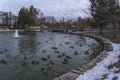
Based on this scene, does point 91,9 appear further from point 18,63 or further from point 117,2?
point 18,63

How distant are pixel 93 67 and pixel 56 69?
3176 mm

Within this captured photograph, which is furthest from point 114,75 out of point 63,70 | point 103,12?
point 103,12

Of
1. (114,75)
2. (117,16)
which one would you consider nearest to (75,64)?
(114,75)

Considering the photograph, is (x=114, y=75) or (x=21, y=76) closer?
(x=114, y=75)

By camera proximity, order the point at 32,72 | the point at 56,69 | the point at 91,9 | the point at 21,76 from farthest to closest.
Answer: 1. the point at 91,9
2. the point at 56,69
3. the point at 32,72
4. the point at 21,76

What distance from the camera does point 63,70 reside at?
1794cm

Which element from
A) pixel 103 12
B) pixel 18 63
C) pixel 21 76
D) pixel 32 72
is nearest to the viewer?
pixel 21 76

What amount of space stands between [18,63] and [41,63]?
1983mm

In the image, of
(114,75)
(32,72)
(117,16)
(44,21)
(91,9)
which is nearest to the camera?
(114,75)

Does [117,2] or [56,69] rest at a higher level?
[117,2]

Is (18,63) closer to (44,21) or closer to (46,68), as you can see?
(46,68)

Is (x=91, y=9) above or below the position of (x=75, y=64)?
above

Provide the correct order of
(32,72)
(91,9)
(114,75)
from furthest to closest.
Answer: (91,9) < (32,72) < (114,75)

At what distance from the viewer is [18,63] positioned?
20.3 meters
